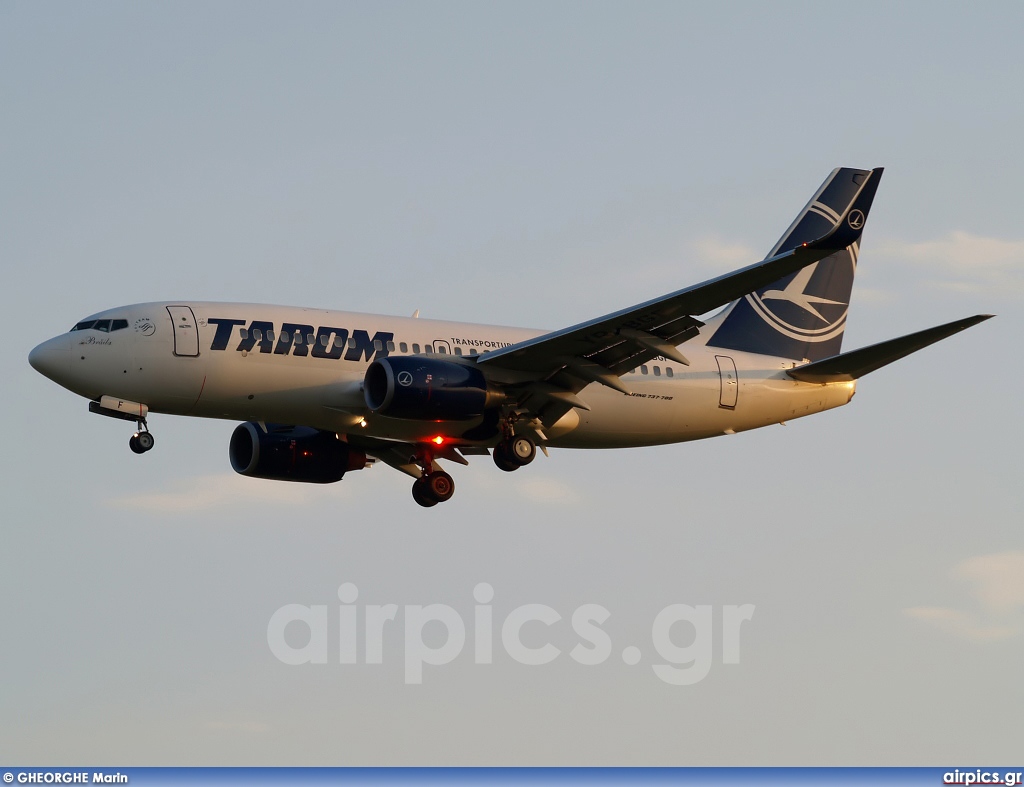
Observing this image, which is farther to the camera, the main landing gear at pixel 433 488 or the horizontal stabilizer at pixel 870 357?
the main landing gear at pixel 433 488

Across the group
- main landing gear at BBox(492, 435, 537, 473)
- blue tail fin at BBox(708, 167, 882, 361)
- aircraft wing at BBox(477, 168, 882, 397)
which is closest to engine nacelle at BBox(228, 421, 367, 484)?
main landing gear at BBox(492, 435, 537, 473)

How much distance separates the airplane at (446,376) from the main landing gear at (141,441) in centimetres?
5

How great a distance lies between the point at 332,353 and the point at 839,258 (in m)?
17.2

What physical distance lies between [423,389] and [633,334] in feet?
16.6

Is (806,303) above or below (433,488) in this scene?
above

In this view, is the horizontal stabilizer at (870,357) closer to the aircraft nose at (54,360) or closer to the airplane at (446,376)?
the airplane at (446,376)

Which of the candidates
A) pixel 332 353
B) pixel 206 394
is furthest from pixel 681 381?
pixel 206 394

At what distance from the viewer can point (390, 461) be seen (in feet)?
145

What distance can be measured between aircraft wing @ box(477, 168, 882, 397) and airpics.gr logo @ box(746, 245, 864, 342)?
753cm

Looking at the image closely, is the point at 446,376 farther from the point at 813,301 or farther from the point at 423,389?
the point at 813,301

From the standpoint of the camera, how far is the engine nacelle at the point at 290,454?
43188 millimetres

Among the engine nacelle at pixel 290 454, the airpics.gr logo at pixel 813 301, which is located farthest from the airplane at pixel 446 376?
the airpics.gr logo at pixel 813 301

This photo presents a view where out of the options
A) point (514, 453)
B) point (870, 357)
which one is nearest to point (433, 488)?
point (514, 453)

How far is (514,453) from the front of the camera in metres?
40.2
